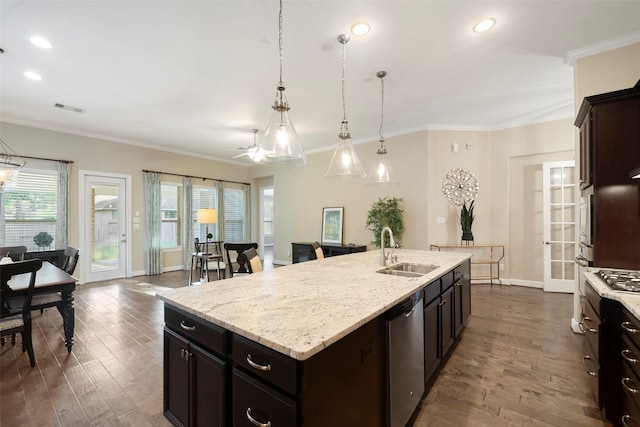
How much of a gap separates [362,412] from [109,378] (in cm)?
227

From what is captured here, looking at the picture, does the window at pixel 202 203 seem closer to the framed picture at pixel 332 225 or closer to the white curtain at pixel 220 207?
the white curtain at pixel 220 207

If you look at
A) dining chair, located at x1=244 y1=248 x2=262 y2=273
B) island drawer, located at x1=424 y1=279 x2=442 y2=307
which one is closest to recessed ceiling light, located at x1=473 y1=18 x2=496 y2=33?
island drawer, located at x1=424 y1=279 x2=442 y2=307

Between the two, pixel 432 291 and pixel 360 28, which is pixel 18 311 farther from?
pixel 360 28

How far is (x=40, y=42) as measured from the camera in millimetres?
2771

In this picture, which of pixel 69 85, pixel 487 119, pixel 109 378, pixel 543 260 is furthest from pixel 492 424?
pixel 69 85

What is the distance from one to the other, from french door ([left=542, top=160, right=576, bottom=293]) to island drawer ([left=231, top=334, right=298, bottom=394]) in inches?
222

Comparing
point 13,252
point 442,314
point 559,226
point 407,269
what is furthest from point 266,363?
point 559,226

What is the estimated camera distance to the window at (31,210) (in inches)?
191

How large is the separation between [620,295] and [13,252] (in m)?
6.44

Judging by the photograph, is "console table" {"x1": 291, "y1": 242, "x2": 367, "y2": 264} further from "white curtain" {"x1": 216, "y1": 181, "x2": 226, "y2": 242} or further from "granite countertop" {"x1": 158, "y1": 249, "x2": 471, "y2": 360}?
"granite countertop" {"x1": 158, "y1": 249, "x2": 471, "y2": 360}

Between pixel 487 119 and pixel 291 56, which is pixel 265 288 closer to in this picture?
pixel 291 56

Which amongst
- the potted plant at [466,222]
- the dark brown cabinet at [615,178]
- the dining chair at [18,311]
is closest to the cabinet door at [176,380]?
the dining chair at [18,311]

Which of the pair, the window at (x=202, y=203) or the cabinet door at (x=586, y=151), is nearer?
the cabinet door at (x=586, y=151)

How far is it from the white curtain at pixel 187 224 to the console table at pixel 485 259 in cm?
577
